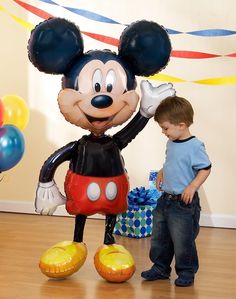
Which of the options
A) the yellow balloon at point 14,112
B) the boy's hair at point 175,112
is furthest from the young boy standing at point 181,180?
the yellow balloon at point 14,112

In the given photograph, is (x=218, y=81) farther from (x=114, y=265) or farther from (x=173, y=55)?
(x=114, y=265)

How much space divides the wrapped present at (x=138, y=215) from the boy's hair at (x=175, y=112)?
947mm

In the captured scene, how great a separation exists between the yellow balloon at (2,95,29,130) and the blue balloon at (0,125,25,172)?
0.14m

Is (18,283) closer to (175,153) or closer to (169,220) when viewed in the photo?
(169,220)

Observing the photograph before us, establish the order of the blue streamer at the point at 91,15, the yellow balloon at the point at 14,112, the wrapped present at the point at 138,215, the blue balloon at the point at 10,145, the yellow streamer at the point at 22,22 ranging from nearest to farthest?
the blue balloon at the point at 10,145 < the yellow balloon at the point at 14,112 < the wrapped present at the point at 138,215 < the blue streamer at the point at 91,15 < the yellow streamer at the point at 22,22

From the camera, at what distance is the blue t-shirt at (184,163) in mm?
2340

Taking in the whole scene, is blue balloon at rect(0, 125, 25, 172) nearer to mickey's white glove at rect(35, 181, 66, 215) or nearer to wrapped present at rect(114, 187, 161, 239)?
mickey's white glove at rect(35, 181, 66, 215)

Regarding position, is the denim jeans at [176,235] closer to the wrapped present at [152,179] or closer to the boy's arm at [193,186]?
the boy's arm at [193,186]

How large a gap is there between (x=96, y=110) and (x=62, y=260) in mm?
639

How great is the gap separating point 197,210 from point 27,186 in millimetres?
1727

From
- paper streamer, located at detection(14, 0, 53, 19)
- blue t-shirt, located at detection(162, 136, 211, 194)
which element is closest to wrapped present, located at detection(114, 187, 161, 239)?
blue t-shirt, located at detection(162, 136, 211, 194)

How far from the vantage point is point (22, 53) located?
378 centimetres

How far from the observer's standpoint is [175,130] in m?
2.36

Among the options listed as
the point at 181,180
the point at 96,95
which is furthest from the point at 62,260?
the point at 96,95
